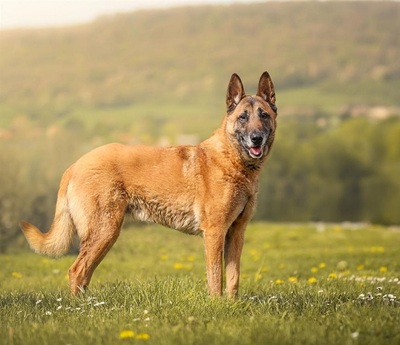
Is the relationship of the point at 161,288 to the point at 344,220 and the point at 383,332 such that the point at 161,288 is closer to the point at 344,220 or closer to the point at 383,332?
the point at 383,332

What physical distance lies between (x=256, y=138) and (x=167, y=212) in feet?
4.69

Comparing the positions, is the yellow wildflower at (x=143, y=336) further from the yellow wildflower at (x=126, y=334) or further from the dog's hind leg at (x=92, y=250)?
the dog's hind leg at (x=92, y=250)

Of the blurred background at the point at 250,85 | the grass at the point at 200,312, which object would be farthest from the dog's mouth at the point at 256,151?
the blurred background at the point at 250,85

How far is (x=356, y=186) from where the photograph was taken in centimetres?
5819

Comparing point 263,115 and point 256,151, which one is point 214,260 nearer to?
point 256,151

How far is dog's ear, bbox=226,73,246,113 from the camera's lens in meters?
9.20

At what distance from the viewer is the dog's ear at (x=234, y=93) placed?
30.2 ft

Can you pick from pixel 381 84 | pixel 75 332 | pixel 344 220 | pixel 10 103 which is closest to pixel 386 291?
pixel 75 332

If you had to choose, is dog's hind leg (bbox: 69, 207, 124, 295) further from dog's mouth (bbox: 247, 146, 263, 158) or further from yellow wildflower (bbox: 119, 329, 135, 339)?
yellow wildflower (bbox: 119, 329, 135, 339)

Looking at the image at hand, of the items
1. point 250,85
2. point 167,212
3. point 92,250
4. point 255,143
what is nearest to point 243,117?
point 255,143

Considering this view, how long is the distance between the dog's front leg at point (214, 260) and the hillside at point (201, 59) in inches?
3152

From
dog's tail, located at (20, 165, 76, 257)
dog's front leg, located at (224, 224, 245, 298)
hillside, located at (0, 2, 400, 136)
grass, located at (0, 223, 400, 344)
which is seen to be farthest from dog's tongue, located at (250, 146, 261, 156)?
hillside, located at (0, 2, 400, 136)

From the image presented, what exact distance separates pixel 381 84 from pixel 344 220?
2848 inches

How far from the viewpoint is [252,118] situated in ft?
29.4
